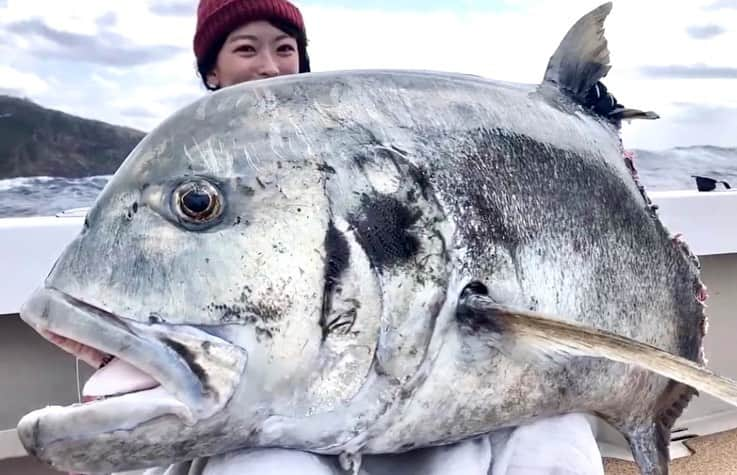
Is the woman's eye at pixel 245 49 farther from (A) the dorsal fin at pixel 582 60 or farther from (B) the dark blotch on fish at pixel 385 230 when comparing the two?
(B) the dark blotch on fish at pixel 385 230

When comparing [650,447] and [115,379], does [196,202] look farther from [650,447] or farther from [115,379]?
[650,447]

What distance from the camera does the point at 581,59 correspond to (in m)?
1.47

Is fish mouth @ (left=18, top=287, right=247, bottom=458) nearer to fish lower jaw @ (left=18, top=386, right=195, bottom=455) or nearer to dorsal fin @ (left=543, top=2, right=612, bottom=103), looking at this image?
fish lower jaw @ (left=18, top=386, right=195, bottom=455)

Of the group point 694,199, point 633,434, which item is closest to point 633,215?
point 633,434

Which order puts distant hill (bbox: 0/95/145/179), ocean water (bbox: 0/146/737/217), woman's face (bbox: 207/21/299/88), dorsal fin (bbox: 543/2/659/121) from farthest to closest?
distant hill (bbox: 0/95/145/179) → ocean water (bbox: 0/146/737/217) → woman's face (bbox: 207/21/299/88) → dorsal fin (bbox: 543/2/659/121)

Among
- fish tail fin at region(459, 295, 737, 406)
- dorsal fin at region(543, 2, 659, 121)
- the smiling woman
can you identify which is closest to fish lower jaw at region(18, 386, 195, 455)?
fish tail fin at region(459, 295, 737, 406)

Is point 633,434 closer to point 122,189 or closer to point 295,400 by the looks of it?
point 295,400

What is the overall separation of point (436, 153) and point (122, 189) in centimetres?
42

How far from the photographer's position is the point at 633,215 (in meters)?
1.38

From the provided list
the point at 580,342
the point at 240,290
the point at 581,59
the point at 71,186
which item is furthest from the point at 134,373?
the point at 71,186

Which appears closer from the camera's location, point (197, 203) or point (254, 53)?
point (197, 203)

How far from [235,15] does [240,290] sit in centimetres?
132

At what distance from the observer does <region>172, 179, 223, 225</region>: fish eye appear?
921 millimetres

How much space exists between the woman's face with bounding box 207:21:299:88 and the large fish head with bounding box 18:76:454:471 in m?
1.03
